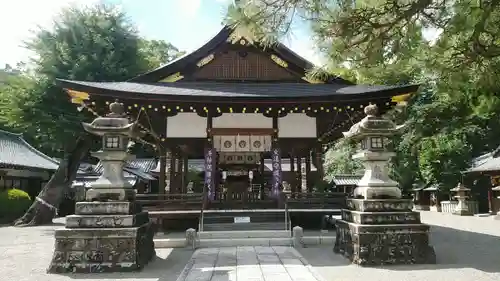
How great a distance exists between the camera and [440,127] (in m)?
24.0

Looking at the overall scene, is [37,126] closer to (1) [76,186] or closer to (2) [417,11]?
(1) [76,186]

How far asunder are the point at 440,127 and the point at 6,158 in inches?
1070

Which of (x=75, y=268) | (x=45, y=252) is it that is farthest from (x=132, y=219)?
(x=45, y=252)

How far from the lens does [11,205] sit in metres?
20.8

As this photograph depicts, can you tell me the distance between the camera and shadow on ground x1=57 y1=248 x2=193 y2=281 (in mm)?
7012

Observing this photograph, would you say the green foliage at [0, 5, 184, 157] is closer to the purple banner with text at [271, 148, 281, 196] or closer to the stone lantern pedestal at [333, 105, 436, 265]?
the purple banner with text at [271, 148, 281, 196]

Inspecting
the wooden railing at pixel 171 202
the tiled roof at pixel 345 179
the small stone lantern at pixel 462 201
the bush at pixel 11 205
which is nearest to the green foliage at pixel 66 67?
the bush at pixel 11 205

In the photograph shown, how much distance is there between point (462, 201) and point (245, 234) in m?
19.5

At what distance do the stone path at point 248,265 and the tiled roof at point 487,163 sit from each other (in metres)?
19.2

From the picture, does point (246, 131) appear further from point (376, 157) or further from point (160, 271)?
point (160, 271)

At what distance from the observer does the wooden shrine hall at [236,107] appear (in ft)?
39.7

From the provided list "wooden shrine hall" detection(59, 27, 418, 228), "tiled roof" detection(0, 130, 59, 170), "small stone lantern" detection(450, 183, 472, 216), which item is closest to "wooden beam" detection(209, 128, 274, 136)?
"wooden shrine hall" detection(59, 27, 418, 228)

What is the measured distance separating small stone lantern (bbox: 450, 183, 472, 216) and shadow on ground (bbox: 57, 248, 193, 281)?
21375 mm

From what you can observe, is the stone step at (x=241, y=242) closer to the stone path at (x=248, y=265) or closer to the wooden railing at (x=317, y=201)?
the stone path at (x=248, y=265)
